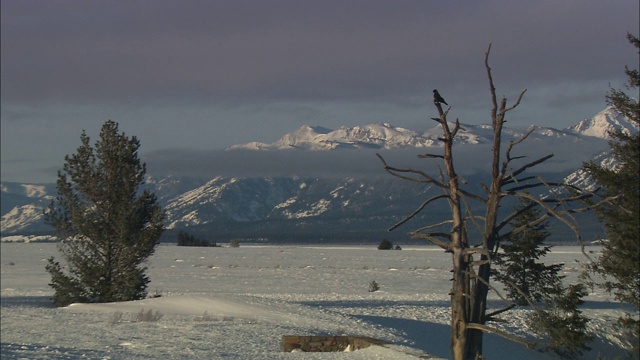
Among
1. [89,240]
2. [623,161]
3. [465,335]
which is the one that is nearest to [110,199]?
[89,240]

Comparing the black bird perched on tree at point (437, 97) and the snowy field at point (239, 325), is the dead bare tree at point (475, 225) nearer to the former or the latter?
the black bird perched on tree at point (437, 97)

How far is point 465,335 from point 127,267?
2320cm

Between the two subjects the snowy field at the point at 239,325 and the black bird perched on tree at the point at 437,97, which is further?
the snowy field at the point at 239,325

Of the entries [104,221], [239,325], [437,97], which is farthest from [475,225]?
[104,221]

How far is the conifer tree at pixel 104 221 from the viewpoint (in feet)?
99.6

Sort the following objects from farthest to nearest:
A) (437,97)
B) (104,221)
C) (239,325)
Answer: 1. (104,221)
2. (239,325)
3. (437,97)

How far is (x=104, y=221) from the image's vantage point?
30719mm

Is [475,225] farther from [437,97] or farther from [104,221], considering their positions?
[104,221]

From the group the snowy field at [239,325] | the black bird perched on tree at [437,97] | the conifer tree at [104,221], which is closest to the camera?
the black bird perched on tree at [437,97]

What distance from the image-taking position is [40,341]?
818 inches

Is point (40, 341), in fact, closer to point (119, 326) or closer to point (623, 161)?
point (119, 326)

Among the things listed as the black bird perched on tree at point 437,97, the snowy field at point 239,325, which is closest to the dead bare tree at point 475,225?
→ the black bird perched on tree at point 437,97

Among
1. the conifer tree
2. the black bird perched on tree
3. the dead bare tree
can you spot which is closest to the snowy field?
the conifer tree

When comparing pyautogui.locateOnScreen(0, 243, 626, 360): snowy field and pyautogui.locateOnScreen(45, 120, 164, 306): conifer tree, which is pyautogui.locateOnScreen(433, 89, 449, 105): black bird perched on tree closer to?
pyautogui.locateOnScreen(0, 243, 626, 360): snowy field
